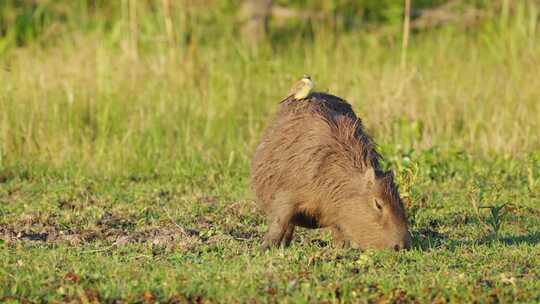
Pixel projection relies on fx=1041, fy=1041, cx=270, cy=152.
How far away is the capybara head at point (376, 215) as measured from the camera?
5.54 metres

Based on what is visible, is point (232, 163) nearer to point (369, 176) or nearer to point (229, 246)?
point (229, 246)

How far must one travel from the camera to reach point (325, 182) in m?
5.83

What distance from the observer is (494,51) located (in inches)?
445

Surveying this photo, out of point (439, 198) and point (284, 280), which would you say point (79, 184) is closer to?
point (439, 198)

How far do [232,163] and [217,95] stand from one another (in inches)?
52.0

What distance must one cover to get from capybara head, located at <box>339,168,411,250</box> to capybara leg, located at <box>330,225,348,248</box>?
0.10 meters

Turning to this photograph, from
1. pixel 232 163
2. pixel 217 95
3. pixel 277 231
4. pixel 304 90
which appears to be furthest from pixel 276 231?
pixel 217 95

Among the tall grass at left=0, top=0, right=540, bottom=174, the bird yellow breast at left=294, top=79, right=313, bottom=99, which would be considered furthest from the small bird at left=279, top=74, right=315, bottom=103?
the tall grass at left=0, top=0, right=540, bottom=174

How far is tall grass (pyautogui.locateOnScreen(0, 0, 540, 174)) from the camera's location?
9203mm

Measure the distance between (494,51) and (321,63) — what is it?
6.23ft

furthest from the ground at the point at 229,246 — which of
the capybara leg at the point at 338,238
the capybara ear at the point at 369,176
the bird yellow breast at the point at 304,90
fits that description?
the bird yellow breast at the point at 304,90

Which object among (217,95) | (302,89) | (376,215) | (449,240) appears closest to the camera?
(376,215)

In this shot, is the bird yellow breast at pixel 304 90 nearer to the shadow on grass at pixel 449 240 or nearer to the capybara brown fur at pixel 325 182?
the capybara brown fur at pixel 325 182

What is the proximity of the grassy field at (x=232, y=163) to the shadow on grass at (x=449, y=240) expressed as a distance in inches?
1.0
